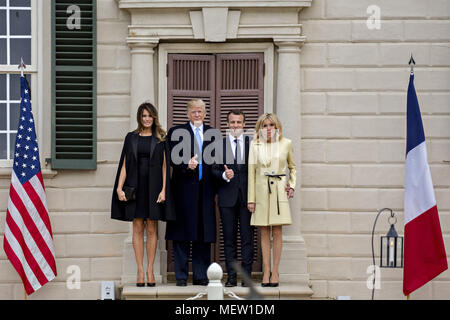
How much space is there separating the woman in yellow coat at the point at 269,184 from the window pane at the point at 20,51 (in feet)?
8.73

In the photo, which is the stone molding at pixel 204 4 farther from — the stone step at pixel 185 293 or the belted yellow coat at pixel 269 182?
the stone step at pixel 185 293

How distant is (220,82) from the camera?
11.2 metres

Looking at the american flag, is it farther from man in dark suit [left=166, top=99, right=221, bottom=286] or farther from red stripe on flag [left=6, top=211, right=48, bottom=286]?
man in dark suit [left=166, top=99, right=221, bottom=286]

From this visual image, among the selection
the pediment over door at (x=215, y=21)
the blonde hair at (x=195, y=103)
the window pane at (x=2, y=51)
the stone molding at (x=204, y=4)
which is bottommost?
the blonde hair at (x=195, y=103)

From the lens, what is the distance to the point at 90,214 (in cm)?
1112

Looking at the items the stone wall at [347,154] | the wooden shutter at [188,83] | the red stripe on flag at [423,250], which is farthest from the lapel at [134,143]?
the red stripe on flag at [423,250]

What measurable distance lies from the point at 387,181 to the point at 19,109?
397cm

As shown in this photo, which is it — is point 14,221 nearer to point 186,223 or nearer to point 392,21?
point 186,223

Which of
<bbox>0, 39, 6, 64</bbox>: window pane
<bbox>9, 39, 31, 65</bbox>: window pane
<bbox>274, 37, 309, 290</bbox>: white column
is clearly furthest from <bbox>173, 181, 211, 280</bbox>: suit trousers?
<bbox>0, 39, 6, 64</bbox>: window pane

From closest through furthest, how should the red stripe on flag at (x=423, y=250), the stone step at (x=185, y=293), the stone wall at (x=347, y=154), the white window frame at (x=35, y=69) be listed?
the stone step at (x=185, y=293) → the red stripe on flag at (x=423, y=250) → the stone wall at (x=347, y=154) → the white window frame at (x=35, y=69)

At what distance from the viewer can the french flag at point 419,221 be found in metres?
10.4

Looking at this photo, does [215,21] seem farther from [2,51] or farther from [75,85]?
[2,51]

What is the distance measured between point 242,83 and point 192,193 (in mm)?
1401

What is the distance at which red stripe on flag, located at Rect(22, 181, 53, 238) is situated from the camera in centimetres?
1080
